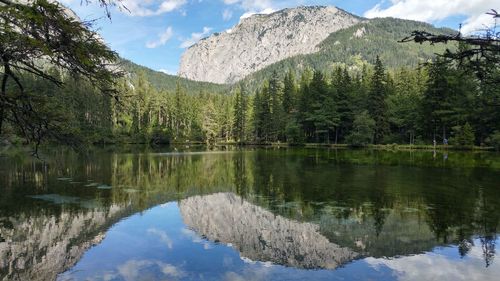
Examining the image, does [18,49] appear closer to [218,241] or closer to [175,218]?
[218,241]

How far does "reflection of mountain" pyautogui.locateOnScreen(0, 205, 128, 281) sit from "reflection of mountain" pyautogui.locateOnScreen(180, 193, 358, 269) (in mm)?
3292

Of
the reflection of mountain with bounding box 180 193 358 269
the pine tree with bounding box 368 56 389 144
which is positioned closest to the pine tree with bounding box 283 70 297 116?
the pine tree with bounding box 368 56 389 144

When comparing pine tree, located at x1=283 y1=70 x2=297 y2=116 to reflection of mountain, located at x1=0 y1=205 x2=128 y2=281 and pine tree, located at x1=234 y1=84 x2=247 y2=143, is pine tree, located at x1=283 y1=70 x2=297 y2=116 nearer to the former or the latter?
pine tree, located at x1=234 y1=84 x2=247 y2=143

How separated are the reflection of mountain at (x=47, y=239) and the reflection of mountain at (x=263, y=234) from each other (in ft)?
10.8

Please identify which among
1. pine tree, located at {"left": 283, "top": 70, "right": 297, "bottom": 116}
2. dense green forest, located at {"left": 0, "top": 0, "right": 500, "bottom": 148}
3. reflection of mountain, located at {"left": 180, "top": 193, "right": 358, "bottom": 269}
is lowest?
reflection of mountain, located at {"left": 180, "top": 193, "right": 358, "bottom": 269}

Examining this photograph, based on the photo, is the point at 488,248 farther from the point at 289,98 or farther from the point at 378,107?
the point at 289,98

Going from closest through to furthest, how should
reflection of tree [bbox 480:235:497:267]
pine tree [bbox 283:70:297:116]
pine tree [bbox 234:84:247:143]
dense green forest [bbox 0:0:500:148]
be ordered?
1. dense green forest [bbox 0:0:500:148]
2. reflection of tree [bbox 480:235:497:267]
3. pine tree [bbox 283:70:297:116]
4. pine tree [bbox 234:84:247:143]

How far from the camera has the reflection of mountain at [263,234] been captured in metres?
10.4

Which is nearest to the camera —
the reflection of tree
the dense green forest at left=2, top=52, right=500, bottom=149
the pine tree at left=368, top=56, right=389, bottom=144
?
the reflection of tree

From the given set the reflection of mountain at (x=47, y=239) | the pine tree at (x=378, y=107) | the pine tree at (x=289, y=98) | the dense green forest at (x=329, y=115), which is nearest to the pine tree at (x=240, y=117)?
the dense green forest at (x=329, y=115)

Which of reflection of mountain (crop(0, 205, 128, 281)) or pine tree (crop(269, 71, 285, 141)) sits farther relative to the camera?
pine tree (crop(269, 71, 285, 141))

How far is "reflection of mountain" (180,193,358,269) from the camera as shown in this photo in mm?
10367

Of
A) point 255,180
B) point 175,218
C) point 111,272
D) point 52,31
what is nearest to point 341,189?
point 255,180

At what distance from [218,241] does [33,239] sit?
5.51 meters
